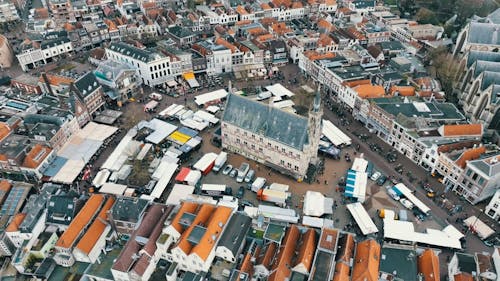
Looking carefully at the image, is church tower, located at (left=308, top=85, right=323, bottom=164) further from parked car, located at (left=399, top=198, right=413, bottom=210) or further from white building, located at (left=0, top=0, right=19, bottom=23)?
white building, located at (left=0, top=0, right=19, bottom=23)

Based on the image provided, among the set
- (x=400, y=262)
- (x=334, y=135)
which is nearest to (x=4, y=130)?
(x=334, y=135)

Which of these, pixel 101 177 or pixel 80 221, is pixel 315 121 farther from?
pixel 80 221

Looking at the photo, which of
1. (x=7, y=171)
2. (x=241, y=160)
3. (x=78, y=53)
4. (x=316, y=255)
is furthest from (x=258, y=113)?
(x=78, y=53)

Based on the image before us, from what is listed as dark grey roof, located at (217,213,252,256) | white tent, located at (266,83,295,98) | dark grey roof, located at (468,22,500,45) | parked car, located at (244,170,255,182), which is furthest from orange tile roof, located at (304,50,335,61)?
dark grey roof, located at (217,213,252,256)

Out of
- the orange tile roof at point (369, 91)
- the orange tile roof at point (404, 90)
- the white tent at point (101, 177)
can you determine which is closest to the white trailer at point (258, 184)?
the white tent at point (101, 177)

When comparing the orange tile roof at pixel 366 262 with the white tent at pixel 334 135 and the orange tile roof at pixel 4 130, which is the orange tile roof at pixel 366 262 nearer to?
the white tent at pixel 334 135

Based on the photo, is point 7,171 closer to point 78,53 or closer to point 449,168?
point 78,53
